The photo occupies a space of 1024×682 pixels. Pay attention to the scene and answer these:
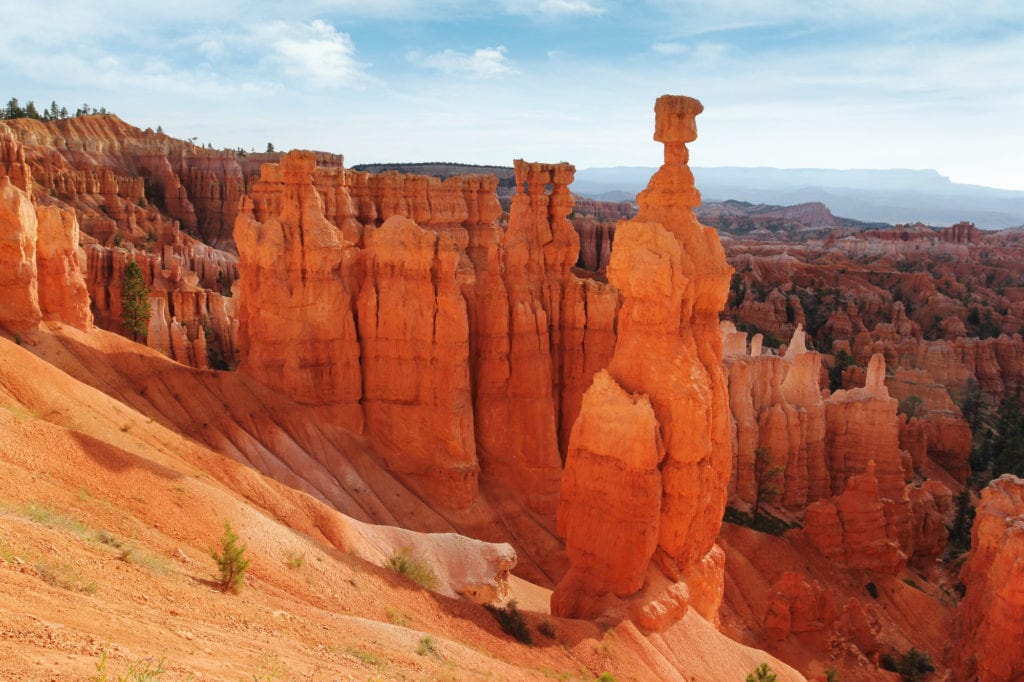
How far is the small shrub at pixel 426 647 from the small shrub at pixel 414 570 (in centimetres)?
362

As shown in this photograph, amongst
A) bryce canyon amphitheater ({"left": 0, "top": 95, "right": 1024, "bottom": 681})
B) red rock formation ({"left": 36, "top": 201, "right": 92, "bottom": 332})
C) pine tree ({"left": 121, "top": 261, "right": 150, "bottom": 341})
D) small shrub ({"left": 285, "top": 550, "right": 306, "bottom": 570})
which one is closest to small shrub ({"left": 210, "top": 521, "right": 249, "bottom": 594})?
bryce canyon amphitheater ({"left": 0, "top": 95, "right": 1024, "bottom": 681})

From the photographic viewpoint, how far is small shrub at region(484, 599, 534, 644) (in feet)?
45.9

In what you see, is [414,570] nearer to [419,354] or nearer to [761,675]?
[761,675]

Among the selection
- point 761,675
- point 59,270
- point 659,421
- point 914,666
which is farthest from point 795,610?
point 59,270

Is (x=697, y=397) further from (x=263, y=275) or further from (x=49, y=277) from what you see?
(x=49, y=277)

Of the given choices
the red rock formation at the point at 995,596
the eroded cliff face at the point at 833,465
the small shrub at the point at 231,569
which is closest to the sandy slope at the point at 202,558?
the small shrub at the point at 231,569

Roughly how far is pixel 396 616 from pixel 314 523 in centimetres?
422

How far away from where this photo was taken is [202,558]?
38.3ft

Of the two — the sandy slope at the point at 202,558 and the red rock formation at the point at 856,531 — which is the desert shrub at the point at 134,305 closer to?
the sandy slope at the point at 202,558

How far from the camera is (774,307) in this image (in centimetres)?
7194

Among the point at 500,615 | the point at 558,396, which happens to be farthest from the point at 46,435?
the point at 558,396

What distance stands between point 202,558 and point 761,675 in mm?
10861

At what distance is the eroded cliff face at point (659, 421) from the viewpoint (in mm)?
16312

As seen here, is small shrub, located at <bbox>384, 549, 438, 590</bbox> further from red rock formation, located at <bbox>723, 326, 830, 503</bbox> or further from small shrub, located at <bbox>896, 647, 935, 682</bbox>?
red rock formation, located at <bbox>723, 326, 830, 503</bbox>
